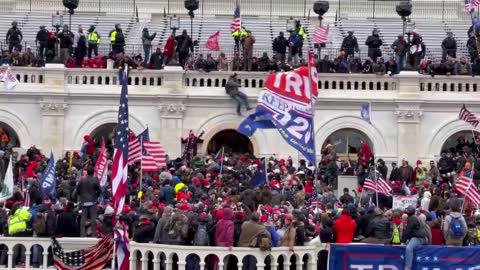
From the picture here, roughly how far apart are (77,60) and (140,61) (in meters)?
2.08

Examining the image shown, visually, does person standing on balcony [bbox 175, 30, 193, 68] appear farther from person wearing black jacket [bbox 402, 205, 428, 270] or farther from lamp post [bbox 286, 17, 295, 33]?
person wearing black jacket [bbox 402, 205, 428, 270]

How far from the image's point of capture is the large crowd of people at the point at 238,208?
39.8 metres

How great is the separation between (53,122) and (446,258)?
72.1 feet

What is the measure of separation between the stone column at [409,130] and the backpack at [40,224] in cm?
2076

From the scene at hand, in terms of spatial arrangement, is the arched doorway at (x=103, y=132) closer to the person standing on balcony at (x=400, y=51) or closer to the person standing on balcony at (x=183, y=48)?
the person standing on balcony at (x=183, y=48)

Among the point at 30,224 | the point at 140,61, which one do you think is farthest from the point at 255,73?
the point at 30,224

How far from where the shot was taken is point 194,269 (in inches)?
1560

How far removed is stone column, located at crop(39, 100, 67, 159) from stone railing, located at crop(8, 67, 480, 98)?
48 cm

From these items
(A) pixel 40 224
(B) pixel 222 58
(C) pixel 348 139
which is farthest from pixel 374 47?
(A) pixel 40 224

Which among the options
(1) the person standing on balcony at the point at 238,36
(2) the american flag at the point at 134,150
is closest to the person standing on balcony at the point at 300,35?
(1) the person standing on balcony at the point at 238,36

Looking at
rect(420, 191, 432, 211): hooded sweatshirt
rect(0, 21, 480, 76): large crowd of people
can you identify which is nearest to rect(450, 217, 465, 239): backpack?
rect(420, 191, 432, 211): hooded sweatshirt

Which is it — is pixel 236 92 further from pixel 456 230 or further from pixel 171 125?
pixel 456 230

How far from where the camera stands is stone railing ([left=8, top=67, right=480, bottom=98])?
59188 mm

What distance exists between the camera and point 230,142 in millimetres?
60469
